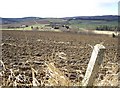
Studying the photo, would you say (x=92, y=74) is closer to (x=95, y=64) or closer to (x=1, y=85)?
(x=95, y=64)

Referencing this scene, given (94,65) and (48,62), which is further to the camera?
(48,62)

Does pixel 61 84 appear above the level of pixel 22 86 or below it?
above

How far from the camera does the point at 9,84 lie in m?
4.55

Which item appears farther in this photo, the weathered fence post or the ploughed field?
the ploughed field

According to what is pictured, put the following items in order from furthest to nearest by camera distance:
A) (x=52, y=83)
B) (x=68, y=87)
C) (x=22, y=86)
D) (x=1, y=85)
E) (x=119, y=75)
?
(x=22, y=86), (x=1, y=85), (x=119, y=75), (x=52, y=83), (x=68, y=87)

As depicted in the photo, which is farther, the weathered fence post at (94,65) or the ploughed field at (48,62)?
the ploughed field at (48,62)

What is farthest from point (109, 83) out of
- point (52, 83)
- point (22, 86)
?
point (22, 86)

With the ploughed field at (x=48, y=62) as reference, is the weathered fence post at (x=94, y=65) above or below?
above

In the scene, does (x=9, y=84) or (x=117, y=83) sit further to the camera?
(x=9, y=84)

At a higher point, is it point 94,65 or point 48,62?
point 94,65

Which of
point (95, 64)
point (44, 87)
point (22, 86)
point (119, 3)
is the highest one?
point (119, 3)

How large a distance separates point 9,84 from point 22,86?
1.81 ft

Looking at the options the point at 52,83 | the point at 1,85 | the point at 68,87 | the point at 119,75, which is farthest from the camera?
the point at 1,85

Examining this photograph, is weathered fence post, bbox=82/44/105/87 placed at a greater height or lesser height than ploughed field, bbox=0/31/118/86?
greater
